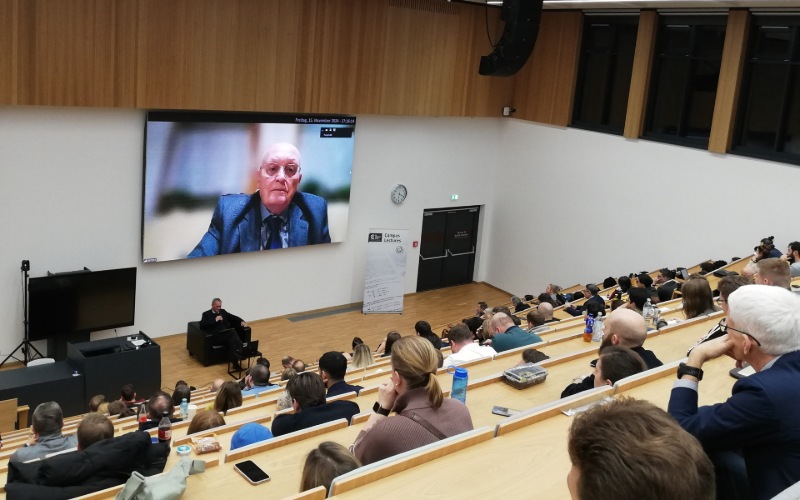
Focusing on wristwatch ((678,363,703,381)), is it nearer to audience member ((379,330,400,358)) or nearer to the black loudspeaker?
audience member ((379,330,400,358))

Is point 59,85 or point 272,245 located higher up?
point 59,85

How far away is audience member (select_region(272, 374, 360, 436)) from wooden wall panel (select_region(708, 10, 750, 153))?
9689mm

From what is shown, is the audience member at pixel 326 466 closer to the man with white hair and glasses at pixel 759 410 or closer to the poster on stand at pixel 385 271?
the man with white hair and glasses at pixel 759 410

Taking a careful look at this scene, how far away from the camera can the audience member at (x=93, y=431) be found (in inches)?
179

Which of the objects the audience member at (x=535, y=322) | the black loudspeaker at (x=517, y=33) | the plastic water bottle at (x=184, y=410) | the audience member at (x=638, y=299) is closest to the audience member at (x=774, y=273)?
the audience member at (x=638, y=299)

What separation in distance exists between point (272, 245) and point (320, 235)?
98 centimetres

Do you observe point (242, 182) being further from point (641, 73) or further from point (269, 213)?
point (641, 73)

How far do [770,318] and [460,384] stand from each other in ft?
7.55

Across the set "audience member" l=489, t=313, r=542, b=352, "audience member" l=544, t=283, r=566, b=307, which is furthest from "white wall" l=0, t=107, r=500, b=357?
"audience member" l=489, t=313, r=542, b=352

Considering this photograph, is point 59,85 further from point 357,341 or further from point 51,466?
point 51,466

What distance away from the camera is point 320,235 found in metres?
14.1

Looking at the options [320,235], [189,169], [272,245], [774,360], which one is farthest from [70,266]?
[774,360]

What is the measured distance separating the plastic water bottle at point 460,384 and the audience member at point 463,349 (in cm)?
155

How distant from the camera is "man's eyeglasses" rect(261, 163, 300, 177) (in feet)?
42.7
